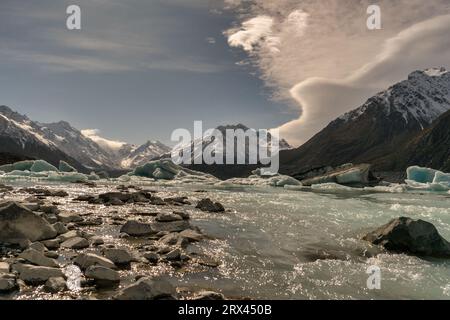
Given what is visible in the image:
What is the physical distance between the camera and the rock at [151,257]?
45.8 feet

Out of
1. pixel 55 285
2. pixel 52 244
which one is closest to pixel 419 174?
pixel 52 244

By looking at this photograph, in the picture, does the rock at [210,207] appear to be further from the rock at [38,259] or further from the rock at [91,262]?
the rock at [38,259]

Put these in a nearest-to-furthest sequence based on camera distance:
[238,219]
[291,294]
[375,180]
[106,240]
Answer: [291,294] → [106,240] → [238,219] → [375,180]

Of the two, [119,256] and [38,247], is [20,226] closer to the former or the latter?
[38,247]

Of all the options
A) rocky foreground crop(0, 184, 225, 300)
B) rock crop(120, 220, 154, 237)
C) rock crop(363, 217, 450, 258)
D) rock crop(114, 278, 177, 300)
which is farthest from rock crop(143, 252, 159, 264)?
rock crop(363, 217, 450, 258)

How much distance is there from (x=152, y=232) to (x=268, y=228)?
7239 mm

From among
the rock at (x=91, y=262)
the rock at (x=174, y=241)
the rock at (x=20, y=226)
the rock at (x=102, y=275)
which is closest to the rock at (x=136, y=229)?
the rock at (x=174, y=241)

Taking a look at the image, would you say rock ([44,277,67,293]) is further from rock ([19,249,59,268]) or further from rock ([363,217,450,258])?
rock ([363,217,450,258])

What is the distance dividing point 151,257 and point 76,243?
362 centimetres

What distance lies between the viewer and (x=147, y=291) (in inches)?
392

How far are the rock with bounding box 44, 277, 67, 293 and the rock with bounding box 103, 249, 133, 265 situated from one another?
263cm

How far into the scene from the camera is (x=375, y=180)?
96.4m

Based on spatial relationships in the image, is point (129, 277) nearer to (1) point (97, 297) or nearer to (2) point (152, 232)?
(1) point (97, 297)
